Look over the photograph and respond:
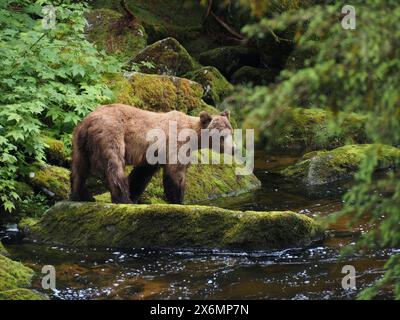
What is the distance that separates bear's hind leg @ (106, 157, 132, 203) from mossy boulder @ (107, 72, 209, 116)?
328 cm

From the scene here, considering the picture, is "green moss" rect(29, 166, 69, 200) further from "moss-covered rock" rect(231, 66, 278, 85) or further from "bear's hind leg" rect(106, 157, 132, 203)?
"moss-covered rock" rect(231, 66, 278, 85)

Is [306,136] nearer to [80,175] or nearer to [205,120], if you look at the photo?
[205,120]

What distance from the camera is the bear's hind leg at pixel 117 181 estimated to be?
9477 mm

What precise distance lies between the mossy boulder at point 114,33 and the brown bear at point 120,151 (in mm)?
6660

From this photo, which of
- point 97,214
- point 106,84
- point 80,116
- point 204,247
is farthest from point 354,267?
point 106,84

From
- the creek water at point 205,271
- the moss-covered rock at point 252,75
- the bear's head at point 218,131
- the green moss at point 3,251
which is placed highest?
the moss-covered rock at point 252,75

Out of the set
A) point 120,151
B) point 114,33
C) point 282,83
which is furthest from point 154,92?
point 282,83

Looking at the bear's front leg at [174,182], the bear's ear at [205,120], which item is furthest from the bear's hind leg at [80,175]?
the bear's ear at [205,120]

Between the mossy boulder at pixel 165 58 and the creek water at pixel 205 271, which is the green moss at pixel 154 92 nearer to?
the mossy boulder at pixel 165 58

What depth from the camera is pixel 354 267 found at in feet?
25.1

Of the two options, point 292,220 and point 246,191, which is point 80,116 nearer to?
point 246,191

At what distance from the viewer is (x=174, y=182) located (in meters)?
10.0

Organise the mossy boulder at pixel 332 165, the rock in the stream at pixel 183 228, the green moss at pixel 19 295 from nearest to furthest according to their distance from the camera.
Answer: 1. the green moss at pixel 19 295
2. the rock in the stream at pixel 183 228
3. the mossy boulder at pixel 332 165

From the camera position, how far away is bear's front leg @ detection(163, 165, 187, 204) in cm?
1002
